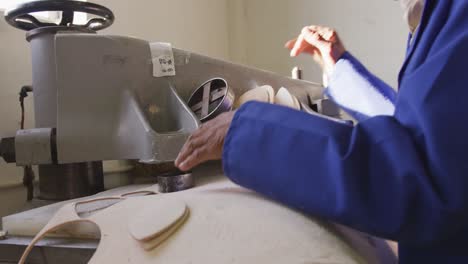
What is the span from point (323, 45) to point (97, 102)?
0.60 metres

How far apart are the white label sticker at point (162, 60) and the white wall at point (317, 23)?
1.21 m

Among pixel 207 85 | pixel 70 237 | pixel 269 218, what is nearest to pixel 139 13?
pixel 207 85

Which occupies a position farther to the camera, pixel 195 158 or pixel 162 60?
pixel 162 60

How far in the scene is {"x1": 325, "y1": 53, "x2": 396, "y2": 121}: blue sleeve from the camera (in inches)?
34.8

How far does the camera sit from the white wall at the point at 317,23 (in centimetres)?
170

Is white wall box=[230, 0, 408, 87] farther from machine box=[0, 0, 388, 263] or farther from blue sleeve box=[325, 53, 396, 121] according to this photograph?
machine box=[0, 0, 388, 263]

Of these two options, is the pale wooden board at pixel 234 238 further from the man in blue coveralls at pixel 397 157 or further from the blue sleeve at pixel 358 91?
the blue sleeve at pixel 358 91

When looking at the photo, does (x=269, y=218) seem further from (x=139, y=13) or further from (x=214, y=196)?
(x=139, y=13)

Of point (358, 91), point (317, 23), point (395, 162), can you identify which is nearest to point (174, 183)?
point (395, 162)

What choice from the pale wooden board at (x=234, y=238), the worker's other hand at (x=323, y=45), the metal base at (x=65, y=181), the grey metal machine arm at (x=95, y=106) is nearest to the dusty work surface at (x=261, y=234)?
the pale wooden board at (x=234, y=238)

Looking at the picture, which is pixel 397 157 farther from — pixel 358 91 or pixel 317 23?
pixel 317 23

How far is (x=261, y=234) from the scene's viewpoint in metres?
0.42

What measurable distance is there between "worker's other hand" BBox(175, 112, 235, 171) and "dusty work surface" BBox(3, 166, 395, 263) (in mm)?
57

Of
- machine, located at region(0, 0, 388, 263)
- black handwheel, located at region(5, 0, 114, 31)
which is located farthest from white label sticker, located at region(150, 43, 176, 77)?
black handwheel, located at region(5, 0, 114, 31)
